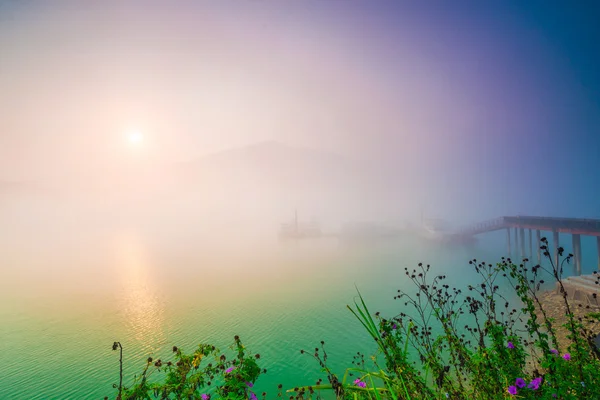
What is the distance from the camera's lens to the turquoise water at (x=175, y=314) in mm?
16641

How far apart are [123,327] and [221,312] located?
322 inches

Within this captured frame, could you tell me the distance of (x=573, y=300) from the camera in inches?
853

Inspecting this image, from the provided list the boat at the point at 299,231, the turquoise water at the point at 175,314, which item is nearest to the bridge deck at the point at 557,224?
the turquoise water at the point at 175,314

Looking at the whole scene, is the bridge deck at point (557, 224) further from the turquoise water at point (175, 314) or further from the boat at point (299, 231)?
the boat at point (299, 231)

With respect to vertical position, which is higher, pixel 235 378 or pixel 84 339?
pixel 235 378

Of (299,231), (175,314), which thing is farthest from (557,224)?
(299,231)

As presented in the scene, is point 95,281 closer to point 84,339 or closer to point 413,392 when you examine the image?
point 84,339

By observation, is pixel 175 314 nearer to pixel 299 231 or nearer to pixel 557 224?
pixel 557 224

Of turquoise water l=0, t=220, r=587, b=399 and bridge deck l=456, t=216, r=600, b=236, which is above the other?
bridge deck l=456, t=216, r=600, b=236

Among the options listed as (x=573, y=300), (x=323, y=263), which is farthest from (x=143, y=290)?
(x=573, y=300)

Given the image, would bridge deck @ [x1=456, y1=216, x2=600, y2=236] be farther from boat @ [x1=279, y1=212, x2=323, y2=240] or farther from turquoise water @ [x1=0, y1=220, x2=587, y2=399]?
boat @ [x1=279, y1=212, x2=323, y2=240]

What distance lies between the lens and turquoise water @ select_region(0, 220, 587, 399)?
16.6m

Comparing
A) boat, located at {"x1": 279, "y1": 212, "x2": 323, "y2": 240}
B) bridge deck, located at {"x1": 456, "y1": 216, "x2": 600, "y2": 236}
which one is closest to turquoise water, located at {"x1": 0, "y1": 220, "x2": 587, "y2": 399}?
bridge deck, located at {"x1": 456, "y1": 216, "x2": 600, "y2": 236}

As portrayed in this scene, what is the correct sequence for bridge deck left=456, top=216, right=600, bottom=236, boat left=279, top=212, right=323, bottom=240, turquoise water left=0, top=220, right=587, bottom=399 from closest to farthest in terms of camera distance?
turquoise water left=0, top=220, right=587, bottom=399, bridge deck left=456, top=216, right=600, bottom=236, boat left=279, top=212, right=323, bottom=240
